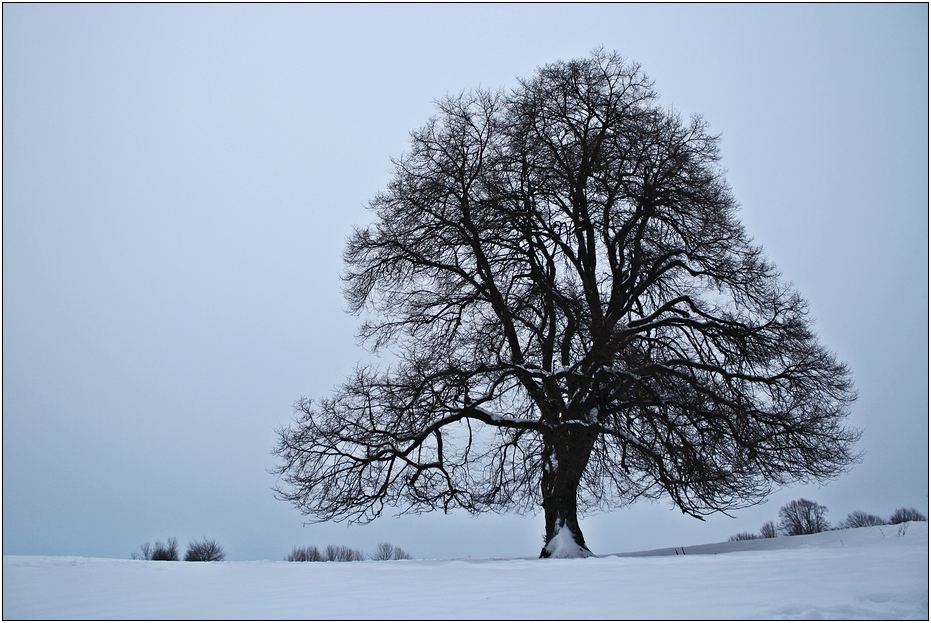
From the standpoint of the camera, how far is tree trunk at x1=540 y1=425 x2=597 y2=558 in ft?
32.6

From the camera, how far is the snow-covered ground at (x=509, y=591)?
365cm

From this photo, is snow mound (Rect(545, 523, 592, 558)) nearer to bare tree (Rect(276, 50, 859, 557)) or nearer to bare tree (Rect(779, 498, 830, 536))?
bare tree (Rect(276, 50, 859, 557))

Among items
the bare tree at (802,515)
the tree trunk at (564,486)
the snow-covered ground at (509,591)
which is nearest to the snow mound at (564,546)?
the tree trunk at (564,486)

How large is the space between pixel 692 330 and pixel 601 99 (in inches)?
207

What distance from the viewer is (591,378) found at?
1095 cm

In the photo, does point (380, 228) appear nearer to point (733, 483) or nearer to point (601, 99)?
point (601, 99)

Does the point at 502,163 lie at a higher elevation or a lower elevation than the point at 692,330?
higher

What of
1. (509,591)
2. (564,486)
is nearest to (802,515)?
(564,486)

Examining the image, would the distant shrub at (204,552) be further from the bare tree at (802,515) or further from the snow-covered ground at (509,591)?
the bare tree at (802,515)

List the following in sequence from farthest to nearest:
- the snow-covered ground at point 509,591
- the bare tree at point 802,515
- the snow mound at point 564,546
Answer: the bare tree at point 802,515
the snow mound at point 564,546
the snow-covered ground at point 509,591

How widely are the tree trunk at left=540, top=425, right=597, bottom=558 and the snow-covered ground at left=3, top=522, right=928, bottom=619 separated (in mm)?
3568

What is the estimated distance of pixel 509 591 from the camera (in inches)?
177

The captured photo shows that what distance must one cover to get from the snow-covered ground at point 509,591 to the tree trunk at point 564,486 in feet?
11.7

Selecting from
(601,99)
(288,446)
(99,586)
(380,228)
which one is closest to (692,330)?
(601,99)
